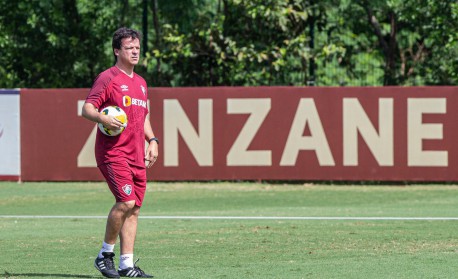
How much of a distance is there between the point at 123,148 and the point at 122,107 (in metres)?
0.31

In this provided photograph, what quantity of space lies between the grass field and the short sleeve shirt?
99 centimetres

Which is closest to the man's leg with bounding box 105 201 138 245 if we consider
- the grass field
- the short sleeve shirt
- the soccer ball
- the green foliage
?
the short sleeve shirt

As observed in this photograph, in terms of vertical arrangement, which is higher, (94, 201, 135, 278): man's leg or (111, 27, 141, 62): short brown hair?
(111, 27, 141, 62): short brown hair

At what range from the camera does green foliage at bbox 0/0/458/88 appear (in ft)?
76.0

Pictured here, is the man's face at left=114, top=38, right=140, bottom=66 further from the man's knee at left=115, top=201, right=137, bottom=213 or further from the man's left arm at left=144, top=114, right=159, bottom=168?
the man's knee at left=115, top=201, right=137, bottom=213

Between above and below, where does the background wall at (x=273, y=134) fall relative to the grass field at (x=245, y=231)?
above

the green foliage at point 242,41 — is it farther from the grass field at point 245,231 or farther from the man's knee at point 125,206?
the man's knee at point 125,206

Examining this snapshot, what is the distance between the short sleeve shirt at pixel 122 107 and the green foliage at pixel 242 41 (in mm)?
14537

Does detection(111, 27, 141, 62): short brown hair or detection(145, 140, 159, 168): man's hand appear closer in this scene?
detection(111, 27, 141, 62): short brown hair

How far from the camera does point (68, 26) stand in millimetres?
25062

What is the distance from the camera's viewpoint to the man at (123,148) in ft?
26.9

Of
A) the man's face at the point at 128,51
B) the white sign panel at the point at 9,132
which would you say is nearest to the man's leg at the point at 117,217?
the man's face at the point at 128,51

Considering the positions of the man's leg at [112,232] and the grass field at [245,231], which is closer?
the man's leg at [112,232]

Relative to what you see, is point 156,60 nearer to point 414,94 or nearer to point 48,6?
point 48,6
